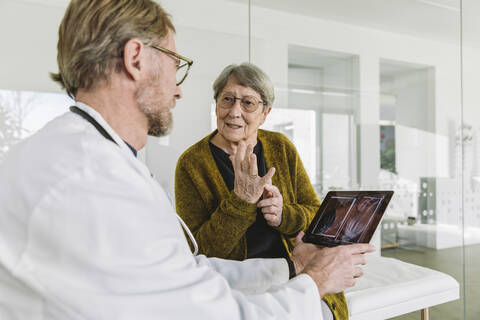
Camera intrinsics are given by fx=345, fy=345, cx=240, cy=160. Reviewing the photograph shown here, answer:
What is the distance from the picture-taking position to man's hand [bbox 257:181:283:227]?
142 cm

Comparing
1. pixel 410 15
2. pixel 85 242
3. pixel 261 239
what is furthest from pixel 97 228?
pixel 410 15

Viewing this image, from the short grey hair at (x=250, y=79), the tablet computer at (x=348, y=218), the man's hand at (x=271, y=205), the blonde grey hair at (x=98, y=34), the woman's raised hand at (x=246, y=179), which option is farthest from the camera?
the short grey hair at (x=250, y=79)

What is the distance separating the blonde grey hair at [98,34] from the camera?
2.77 ft

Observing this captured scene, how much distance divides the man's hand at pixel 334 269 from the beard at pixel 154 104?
23.4 inches

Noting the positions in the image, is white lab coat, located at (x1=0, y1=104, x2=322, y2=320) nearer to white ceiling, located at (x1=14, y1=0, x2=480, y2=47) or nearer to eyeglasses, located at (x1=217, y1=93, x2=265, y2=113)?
eyeglasses, located at (x1=217, y1=93, x2=265, y2=113)

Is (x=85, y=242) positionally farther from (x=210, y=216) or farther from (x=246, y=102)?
(x=246, y=102)

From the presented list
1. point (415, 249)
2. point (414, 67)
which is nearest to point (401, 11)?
point (414, 67)

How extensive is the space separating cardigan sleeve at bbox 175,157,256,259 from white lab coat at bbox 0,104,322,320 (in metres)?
0.65

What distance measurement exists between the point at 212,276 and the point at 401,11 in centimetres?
272

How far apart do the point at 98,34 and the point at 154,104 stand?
0.21 meters

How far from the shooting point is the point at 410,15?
2.69 m

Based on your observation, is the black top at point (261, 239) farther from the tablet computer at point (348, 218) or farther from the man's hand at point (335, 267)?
the man's hand at point (335, 267)

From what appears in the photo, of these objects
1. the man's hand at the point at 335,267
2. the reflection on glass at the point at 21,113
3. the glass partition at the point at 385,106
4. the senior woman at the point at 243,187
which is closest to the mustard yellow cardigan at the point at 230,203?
the senior woman at the point at 243,187

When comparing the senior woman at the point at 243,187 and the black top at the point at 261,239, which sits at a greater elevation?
the senior woman at the point at 243,187
